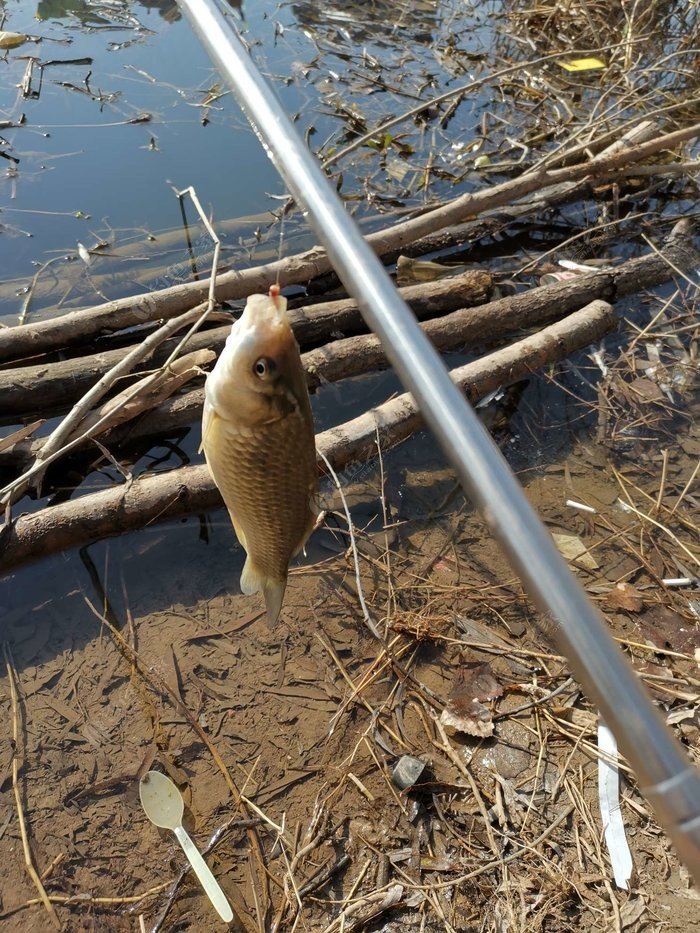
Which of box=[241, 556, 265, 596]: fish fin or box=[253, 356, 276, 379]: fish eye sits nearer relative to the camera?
box=[253, 356, 276, 379]: fish eye

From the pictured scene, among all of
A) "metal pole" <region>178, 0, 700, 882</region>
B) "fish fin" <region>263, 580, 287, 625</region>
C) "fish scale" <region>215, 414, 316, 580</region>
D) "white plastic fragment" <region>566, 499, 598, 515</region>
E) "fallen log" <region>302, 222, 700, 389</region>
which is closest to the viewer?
"metal pole" <region>178, 0, 700, 882</region>

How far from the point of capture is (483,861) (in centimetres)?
259

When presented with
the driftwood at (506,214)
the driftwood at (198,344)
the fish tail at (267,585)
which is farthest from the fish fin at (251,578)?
the driftwood at (506,214)

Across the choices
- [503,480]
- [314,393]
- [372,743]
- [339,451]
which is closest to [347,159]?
[314,393]

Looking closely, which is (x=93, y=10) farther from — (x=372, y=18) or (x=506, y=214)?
(x=506, y=214)

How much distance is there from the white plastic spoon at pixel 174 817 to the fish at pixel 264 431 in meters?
1.54

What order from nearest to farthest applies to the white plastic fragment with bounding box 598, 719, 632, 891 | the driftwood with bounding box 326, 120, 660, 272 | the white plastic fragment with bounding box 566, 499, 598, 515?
1. the white plastic fragment with bounding box 598, 719, 632, 891
2. the white plastic fragment with bounding box 566, 499, 598, 515
3. the driftwood with bounding box 326, 120, 660, 272

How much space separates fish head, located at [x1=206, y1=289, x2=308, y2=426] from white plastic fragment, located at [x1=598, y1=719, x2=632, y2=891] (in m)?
1.71

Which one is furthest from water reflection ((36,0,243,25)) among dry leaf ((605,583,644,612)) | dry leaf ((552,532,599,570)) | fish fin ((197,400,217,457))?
fish fin ((197,400,217,457))

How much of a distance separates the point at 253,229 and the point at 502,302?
2.42m

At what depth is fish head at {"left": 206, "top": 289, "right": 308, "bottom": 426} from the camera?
142 centimetres

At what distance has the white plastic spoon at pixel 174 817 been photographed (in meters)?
2.57

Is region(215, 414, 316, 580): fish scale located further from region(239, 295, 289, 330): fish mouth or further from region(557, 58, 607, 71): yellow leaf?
region(557, 58, 607, 71): yellow leaf

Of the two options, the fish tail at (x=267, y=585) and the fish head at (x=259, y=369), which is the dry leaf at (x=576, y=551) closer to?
the fish tail at (x=267, y=585)
